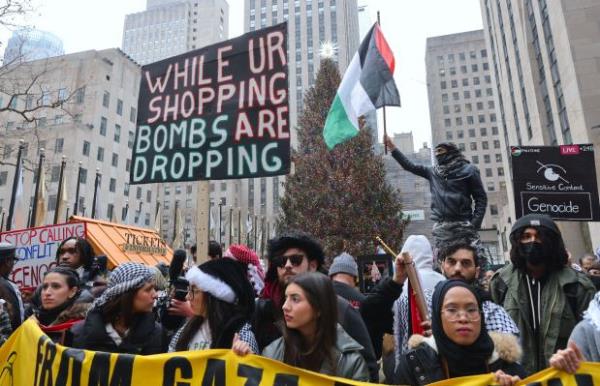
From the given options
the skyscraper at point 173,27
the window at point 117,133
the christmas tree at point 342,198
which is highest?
the skyscraper at point 173,27

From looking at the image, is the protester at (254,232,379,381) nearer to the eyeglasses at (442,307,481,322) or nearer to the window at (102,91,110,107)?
the eyeglasses at (442,307,481,322)

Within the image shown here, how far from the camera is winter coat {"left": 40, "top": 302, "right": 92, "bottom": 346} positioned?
3.50 m

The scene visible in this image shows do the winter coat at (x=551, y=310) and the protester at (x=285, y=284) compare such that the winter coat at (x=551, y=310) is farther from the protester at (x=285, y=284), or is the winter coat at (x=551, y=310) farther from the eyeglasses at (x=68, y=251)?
the eyeglasses at (x=68, y=251)

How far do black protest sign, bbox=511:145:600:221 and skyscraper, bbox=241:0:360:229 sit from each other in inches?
3486

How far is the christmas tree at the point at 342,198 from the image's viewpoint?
80.1ft

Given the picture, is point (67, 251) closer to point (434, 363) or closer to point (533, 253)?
point (434, 363)

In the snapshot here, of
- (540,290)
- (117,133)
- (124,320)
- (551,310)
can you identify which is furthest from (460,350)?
(117,133)

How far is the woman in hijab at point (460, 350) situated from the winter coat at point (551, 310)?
2.60ft

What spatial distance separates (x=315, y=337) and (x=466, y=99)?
11006 cm

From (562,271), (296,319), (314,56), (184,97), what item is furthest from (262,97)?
(314,56)

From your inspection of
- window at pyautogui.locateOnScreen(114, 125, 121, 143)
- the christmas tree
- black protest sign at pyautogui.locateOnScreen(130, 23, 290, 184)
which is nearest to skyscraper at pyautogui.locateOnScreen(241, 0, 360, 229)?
window at pyautogui.locateOnScreen(114, 125, 121, 143)

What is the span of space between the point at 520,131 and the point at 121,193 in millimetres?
44215

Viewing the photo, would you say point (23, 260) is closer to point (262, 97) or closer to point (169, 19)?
point (262, 97)

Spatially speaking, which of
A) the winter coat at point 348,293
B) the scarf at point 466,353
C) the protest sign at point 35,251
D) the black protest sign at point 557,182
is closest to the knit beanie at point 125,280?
the winter coat at point 348,293
